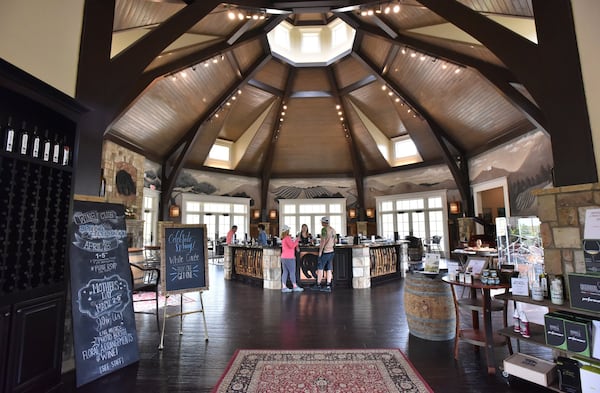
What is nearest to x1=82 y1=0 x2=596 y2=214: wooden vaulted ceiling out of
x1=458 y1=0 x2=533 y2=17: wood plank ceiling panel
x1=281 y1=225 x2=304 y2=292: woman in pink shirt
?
x1=458 y1=0 x2=533 y2=17: wood plank ceiling panel

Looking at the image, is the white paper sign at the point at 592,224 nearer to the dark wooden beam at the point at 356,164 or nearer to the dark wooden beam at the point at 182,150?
the dark wooden beam at the point at 182,150

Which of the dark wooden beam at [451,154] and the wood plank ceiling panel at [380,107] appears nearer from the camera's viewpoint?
the dark wooden beam at [451,154]

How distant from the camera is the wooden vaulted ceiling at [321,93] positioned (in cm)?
618

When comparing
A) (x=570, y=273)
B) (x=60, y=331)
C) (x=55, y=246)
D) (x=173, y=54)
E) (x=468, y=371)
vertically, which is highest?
(x=173, y=54)

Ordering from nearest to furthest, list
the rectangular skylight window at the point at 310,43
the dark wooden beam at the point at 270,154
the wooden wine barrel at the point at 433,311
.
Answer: the wooden wine barrel at the point at 433,311
the rectangular skylight window at the point at 310,43
the dark wooden beam at the point at 270,154

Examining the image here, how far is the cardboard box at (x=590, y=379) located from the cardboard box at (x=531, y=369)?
22 cm

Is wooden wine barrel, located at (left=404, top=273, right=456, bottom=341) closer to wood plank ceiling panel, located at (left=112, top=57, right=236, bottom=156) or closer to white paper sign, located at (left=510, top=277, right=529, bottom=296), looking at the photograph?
white paper sign, located at (left=510, top=277, right=529, bottom=296)


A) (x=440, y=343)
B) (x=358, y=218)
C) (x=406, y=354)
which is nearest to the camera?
(x=406, y=354)

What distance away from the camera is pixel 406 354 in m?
3.23

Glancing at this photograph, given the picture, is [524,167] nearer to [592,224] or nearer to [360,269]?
[360,269]

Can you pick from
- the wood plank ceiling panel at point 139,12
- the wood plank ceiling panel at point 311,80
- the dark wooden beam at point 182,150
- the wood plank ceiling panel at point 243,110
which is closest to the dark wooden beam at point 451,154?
the wood plank ceiling panel at point 311,80

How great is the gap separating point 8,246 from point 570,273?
4.78 meters

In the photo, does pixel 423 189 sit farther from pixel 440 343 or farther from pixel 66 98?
pixel 66 98

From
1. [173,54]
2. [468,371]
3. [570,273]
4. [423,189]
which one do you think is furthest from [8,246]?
[423,189]
